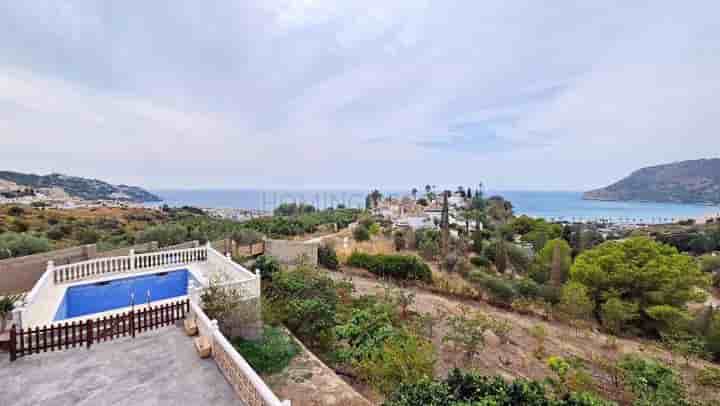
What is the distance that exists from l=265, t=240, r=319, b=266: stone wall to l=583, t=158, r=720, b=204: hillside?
11163 centimetres

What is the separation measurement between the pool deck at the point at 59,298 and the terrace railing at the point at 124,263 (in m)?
0.20

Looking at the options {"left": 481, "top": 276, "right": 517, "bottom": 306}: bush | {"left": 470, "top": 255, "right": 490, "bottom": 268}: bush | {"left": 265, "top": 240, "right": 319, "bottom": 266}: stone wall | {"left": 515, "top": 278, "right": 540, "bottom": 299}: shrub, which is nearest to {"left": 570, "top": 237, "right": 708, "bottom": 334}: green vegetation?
{"left": 515, "top": 278, "right": 540, "bottom": 299}: shrub

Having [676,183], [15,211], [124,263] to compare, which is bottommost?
[124,263]

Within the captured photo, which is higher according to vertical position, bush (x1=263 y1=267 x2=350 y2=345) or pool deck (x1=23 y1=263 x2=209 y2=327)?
pool deck (x1=23 y1=263 x2=209 y2=327)

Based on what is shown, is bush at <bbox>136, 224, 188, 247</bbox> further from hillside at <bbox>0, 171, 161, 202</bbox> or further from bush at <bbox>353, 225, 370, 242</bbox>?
hillside at <bbox>0, 171, 161, 202</bbox>

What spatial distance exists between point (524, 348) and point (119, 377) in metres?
9.16

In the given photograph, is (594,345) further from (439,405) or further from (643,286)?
(439,405)

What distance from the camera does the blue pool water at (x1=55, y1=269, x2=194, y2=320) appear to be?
22.8 feet

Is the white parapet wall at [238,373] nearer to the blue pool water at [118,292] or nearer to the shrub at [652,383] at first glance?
the blue pool water at [118,292]

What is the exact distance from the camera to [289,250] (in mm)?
14656

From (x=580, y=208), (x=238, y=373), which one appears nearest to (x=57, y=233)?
(x=238, y=373)

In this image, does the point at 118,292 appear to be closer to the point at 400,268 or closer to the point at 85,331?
the point at 85,331

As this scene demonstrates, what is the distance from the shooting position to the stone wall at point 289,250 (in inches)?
563

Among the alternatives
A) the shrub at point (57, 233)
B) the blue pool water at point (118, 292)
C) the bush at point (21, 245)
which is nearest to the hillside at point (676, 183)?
the blue pool water at point (118, 292)
